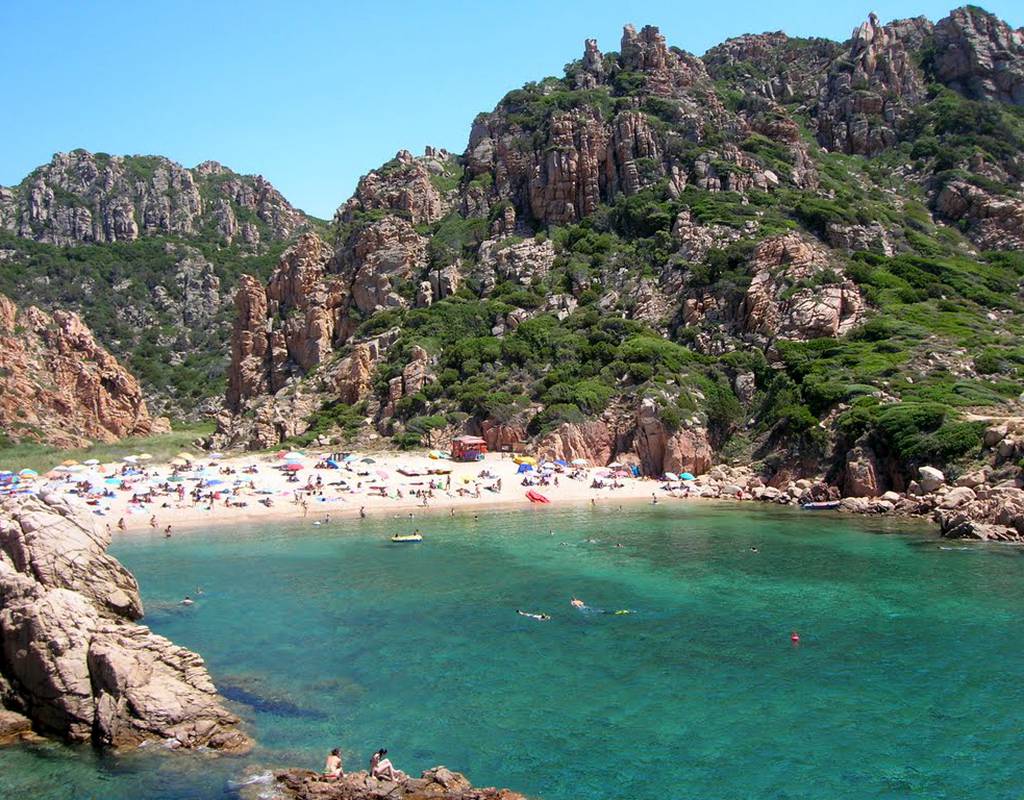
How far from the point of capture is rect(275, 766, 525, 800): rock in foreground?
13867mm

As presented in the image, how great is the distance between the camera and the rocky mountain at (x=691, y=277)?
5691 centimetres

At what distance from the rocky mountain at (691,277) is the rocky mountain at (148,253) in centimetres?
3936

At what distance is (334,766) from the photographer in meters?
Answer: 14.7

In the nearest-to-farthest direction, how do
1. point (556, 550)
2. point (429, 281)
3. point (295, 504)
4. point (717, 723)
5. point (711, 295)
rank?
point (717, 723) → point (556, 550) → point (295, 504) → point (711, 295) → point (429, 281)

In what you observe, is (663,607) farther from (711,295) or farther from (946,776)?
(711,295)

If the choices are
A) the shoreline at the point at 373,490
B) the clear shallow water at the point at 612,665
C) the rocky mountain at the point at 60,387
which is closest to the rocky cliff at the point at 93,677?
the clear shallow water at the point at 612,665

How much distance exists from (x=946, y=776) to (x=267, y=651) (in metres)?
17.0

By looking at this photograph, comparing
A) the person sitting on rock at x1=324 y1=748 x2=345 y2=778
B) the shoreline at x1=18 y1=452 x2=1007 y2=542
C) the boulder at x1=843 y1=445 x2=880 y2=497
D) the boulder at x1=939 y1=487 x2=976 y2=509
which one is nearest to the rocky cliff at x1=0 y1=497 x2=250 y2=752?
the person sitting on rock at x1=324 y1=748 x2=345 y2=778

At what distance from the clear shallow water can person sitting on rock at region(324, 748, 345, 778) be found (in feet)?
2.48

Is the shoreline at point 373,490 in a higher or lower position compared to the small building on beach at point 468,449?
lower

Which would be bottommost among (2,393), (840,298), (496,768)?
(496,768)

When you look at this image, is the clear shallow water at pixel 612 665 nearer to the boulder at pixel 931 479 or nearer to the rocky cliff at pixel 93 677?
the rocky cliff at pixel 93 677

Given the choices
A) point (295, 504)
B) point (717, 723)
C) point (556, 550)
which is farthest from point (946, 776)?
point (295, 504)

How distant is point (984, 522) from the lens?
1460 inches
